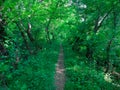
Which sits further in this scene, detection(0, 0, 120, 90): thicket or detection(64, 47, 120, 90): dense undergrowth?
detection(64, 47, 120, 90): dense undergrowth

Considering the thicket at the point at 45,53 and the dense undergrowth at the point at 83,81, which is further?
the dense undergrowth at the point at 83,81

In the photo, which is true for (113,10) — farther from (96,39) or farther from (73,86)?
(73,86)

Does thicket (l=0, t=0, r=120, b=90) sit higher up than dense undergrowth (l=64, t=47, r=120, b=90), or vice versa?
thicket (l=0, t=0, r=120, b=90)

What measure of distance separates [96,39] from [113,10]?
2.69 meters

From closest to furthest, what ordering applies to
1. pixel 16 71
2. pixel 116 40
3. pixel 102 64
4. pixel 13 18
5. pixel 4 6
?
pixel 16 71, pixel 4 6, pixel 13 18, pixel 116 40, pixel 102 64

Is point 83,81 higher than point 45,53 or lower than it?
lower

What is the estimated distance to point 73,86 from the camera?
11.4 m

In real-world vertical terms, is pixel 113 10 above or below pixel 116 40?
above

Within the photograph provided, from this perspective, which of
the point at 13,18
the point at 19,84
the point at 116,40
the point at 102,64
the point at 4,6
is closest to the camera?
the point at 19,84

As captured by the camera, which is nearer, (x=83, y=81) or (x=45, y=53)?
(x=83, y=81)

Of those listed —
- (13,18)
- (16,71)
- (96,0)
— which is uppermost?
(96,0)

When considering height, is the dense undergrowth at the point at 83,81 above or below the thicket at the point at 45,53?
below

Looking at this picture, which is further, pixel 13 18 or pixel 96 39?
pixel 96 39

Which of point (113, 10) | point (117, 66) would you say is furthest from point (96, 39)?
point (117, 66)
